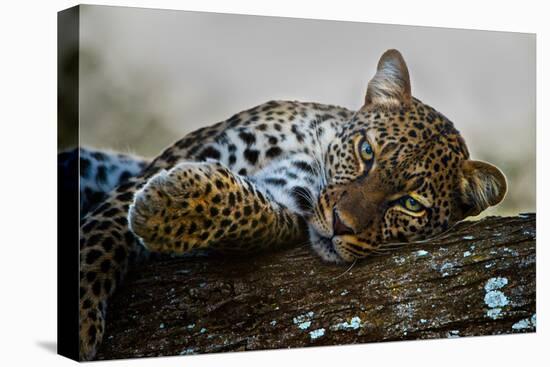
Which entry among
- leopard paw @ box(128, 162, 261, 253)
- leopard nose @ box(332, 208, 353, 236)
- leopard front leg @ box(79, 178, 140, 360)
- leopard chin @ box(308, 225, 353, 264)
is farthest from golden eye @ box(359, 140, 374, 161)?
leopard front leg @ box(79, 178, 140, 360)

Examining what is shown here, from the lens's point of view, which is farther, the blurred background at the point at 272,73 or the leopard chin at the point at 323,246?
the leopard chin at the point at 323,246

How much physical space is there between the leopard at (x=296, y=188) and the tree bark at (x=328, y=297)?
0.42ft

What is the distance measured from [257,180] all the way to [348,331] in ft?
4.33

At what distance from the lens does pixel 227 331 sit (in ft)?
21.0

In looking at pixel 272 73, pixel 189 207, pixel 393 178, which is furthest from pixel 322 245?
pixel 272 73

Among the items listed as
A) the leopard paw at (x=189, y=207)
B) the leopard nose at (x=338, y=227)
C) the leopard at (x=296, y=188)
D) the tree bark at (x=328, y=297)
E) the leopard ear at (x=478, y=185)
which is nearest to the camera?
the leopard paw at (x=189, y=207)

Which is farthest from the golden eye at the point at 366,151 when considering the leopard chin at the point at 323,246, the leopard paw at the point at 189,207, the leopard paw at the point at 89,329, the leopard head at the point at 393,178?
the leopard paw at the point at 89,329

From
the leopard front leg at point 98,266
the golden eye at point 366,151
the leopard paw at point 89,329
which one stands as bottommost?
the leopard paw at point 89,329

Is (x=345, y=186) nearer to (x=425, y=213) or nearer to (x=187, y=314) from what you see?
(x=425, y=213)

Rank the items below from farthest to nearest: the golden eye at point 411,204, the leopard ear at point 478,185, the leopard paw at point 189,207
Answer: the leopard ear at point 478,185
the golden eye at point 411,204
the leopard paw at point 189,207

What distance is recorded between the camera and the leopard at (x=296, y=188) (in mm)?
5898

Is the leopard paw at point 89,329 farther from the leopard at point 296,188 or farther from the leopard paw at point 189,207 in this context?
the leopard paw at point 189,207

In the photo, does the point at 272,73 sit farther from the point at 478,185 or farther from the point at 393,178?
the point at 478,185

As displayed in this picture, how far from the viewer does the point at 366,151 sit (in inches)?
261
